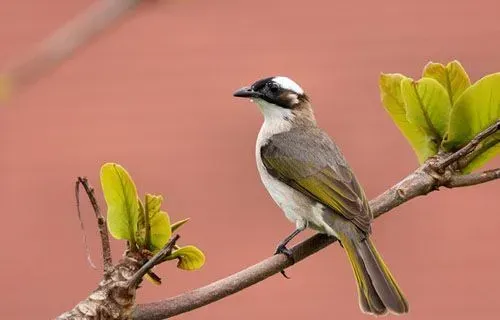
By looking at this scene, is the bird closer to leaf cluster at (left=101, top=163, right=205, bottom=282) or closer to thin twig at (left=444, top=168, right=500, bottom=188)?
thin twig at (left=444, top=168, right=500, bottom=188)

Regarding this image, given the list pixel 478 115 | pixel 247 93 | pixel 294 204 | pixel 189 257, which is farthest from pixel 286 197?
pixel 189 257

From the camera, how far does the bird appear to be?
2086mm

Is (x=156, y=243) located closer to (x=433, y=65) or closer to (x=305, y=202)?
(x=433, y=65)

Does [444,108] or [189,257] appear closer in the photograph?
[189,257]

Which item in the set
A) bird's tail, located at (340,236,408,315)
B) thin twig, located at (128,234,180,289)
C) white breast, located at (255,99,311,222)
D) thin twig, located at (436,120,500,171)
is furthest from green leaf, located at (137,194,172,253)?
white breast, located at (255,99,311,222)

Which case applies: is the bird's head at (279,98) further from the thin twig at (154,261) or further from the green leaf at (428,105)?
the thin twig at (154,261)

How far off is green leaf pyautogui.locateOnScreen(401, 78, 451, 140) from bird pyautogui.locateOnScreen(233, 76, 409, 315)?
1.39ft

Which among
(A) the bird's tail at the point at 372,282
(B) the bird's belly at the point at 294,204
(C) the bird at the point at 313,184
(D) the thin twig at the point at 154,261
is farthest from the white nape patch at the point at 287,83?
(D) the thin twig at the point at 154,261

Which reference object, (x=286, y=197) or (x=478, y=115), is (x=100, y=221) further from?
(x=286, y=197)

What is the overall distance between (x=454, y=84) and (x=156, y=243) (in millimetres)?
704

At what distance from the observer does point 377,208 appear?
5.00ft

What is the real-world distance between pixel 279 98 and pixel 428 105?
65.4 inches

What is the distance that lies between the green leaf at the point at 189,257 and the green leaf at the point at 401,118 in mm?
537

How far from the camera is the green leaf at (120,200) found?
1.29 metres
